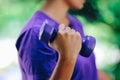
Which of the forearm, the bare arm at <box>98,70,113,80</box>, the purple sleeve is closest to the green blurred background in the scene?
the bare arm at <box>98,70,113,80</box>

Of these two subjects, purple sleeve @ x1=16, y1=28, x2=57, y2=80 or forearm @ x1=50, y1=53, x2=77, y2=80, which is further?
purple sleeve @ x1=16, y1=28, x2=57, y2=80

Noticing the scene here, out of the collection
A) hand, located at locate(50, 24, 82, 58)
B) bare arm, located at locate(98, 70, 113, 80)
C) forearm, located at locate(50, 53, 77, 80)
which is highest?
hand, located at locate(50, 24, 82, 58)

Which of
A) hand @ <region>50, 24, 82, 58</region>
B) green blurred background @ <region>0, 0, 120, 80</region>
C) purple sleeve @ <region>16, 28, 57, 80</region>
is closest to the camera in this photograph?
hand @ <region>50, 24, 82, 58</region>

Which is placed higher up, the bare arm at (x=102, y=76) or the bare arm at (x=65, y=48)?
the bare arm at (x=65, y=48)

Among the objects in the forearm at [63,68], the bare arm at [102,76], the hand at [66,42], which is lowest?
the bare arm at [102,76]

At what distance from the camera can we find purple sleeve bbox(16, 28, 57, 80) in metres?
1.22

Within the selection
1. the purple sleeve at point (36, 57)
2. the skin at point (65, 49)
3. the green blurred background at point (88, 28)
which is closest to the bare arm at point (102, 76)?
the green blurred background at point (88, 28)

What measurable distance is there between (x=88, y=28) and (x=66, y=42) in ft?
1.76

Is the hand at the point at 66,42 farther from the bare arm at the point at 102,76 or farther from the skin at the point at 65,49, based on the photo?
the bare arm at the point at 102,76

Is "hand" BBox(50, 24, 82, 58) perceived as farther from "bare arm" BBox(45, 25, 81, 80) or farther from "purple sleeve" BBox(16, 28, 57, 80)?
"purple sleeve" BBox(16, 28, 57, 80)

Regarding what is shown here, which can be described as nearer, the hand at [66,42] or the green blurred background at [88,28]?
the hand at [66,42]

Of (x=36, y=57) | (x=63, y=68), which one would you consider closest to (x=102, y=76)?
(x=36, y=57)

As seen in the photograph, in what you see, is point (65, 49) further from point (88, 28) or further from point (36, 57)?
point (88, 28)

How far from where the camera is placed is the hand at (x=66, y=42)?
38.0 inches
